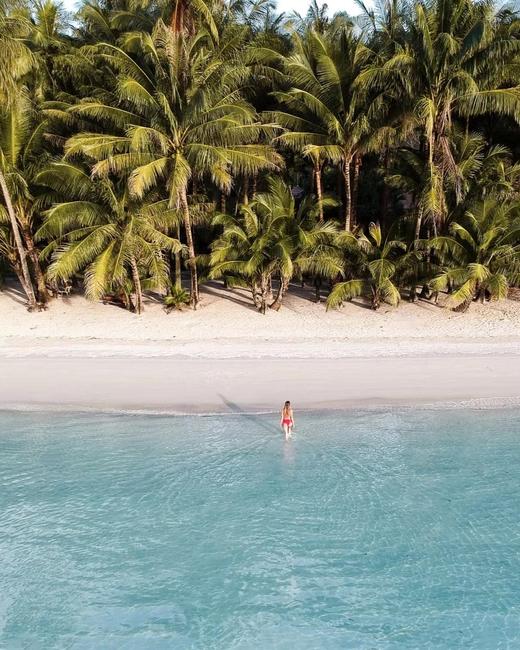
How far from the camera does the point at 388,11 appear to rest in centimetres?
2061

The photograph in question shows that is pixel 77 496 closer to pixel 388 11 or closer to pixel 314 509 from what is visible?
pixel 314 509

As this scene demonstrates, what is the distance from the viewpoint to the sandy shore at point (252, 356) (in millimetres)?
12625

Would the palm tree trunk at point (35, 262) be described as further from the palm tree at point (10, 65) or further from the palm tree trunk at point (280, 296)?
the palm tree trunk at point (280, 296)

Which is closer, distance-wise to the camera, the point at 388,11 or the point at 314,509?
the point at 314,509

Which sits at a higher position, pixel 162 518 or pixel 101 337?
pixel 162 518

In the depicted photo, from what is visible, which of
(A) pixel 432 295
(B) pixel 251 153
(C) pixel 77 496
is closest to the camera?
(C) pixel 77 496

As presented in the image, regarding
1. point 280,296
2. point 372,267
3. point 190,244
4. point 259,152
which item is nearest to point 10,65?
point 190,244

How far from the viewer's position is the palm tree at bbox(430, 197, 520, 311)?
56.7 ft

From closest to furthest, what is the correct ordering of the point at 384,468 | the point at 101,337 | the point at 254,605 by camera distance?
the point at 254,605 → the point at 384,468 → the point at 101,337

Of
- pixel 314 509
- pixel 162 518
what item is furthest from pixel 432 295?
pixel 162 518

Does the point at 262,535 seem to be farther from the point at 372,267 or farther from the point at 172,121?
the point at 172,121

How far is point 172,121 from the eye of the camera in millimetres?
17281

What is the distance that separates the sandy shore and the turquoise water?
1326mm

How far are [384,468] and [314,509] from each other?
72.2 inches
